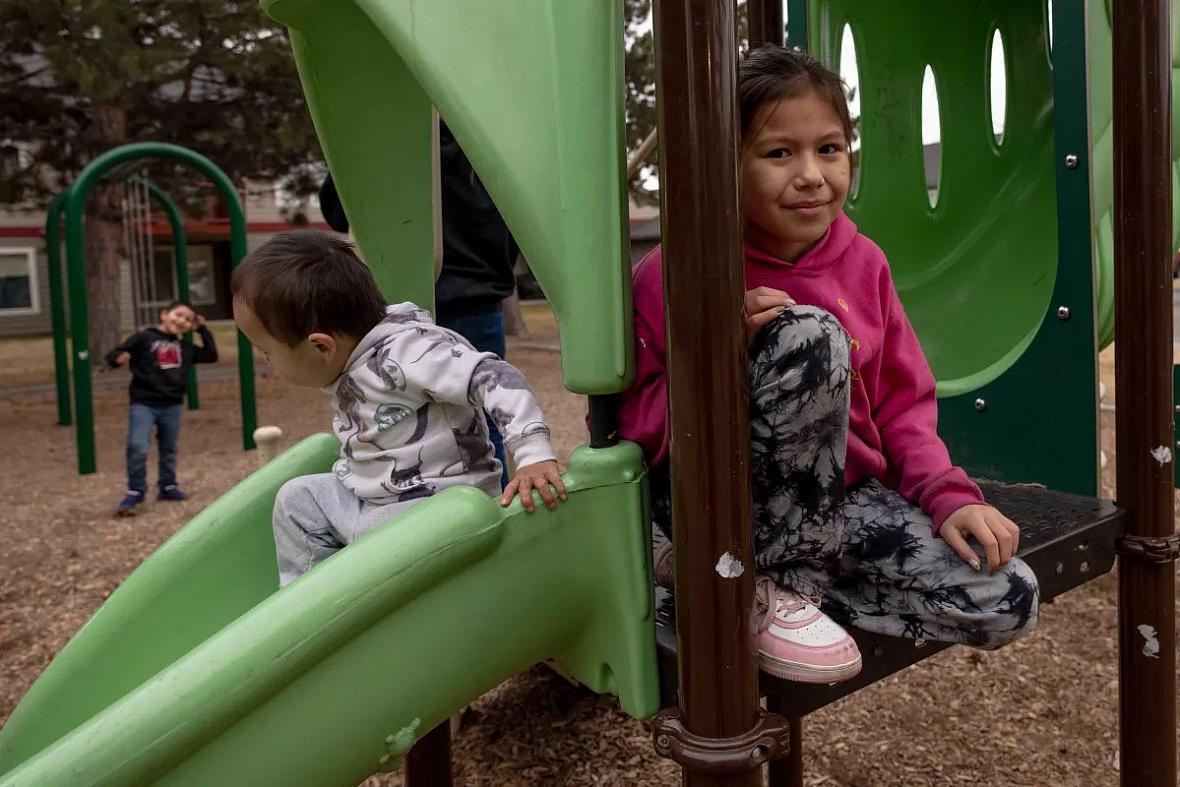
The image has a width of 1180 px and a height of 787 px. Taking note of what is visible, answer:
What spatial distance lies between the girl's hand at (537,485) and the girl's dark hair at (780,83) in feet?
1.65

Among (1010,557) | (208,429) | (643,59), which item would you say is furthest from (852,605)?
(643,59)

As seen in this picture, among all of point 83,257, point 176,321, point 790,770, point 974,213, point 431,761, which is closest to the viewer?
point 431,761

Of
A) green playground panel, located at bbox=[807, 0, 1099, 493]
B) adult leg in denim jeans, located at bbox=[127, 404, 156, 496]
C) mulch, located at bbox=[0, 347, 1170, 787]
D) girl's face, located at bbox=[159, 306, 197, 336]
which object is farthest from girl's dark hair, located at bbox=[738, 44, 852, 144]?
girl's face, located at bbox=[159, 306, 197, 336]

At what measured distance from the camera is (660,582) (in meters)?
Answer: 1.41

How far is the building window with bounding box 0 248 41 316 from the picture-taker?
21.8 m

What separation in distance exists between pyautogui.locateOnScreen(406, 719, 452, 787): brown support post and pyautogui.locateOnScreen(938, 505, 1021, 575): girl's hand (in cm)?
109

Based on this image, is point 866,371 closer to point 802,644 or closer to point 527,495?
point 802,644

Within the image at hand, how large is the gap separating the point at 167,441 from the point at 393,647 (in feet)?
14.8

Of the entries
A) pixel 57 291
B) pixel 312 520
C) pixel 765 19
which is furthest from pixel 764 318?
pixel 57 291

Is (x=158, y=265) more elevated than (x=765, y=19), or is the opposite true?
(x=158, y=265)

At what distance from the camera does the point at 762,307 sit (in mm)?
1188

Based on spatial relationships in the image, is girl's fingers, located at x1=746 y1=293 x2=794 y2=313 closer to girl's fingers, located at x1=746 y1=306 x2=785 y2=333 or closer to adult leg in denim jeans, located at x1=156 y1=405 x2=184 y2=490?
girl's fingers, located at x1=746 y1=306 x2=785 y2=333

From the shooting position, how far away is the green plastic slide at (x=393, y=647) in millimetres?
1108

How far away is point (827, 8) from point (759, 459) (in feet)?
5.86
